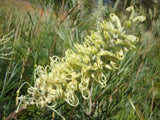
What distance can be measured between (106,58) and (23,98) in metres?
0.32

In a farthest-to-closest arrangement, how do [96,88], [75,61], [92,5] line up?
[92,5] < [96,88] < [75,61]

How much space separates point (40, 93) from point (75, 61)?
17 cm

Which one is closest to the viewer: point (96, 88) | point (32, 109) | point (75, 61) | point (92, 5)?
point (75, 61)

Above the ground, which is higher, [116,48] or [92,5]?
[92,5]

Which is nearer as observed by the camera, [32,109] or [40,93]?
[40,93]

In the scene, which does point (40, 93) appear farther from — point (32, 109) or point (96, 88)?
point (96, 88)

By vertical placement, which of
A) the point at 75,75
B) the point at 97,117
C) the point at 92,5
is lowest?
the point at 97,117

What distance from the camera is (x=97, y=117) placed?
0.94 m

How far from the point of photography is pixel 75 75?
610 mm

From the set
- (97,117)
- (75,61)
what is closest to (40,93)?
(75,61)

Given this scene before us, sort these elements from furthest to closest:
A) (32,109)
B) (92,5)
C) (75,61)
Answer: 1. (92,5)
2. (32,109)
3. (75,61)

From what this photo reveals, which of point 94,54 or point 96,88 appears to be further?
point 96,88

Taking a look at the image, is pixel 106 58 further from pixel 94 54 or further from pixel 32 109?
pixel 32 109

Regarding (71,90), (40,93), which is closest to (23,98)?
(40,93)
